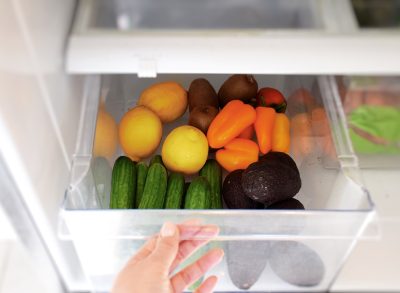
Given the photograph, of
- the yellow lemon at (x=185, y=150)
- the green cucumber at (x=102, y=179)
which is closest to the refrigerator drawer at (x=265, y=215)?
the green cucumber at (x=102, y=179)

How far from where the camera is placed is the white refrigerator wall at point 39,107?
0.63m

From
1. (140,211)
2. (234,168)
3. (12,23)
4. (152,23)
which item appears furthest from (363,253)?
(12,23)

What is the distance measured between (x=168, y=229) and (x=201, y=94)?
33cm

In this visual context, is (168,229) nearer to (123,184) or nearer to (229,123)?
(123,184)

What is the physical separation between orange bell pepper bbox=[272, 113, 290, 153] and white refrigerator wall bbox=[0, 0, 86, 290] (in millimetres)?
378

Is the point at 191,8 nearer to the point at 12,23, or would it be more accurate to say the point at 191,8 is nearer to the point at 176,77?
the point at 176,77

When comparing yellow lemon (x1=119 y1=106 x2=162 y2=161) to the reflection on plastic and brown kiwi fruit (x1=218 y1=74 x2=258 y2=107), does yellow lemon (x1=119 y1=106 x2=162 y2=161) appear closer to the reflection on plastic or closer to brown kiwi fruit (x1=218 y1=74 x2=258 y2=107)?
brown kiwi fruit (x1=218 y1=74 x2=258 y2=107)

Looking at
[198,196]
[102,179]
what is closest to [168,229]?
[198,196]

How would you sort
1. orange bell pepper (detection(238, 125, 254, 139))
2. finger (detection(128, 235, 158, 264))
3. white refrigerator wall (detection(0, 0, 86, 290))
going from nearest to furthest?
1. white refrigerator wall (detection(0, 0, 86, 290))
2. finger (detection(128, 235, 158, 264))
3. orange bell pepper (detection(238, 125, 254, 139))

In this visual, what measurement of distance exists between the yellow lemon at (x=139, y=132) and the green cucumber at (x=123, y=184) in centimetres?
5

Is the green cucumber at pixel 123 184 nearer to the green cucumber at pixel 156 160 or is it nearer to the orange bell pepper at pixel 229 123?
the green cucumber at pixel 156 160

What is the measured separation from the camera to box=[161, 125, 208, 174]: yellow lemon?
2.89 feet

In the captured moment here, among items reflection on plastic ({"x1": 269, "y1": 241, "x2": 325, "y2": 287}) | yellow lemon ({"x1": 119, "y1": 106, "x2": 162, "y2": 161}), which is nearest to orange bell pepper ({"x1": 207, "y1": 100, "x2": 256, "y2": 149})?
yellow lemon ({"x1": 119, "y1": 106, "x2": 162, "y2": 161})

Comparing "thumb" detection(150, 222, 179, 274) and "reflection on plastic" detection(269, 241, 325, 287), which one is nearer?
"thumb" detection(150, 222, 179, 274)
